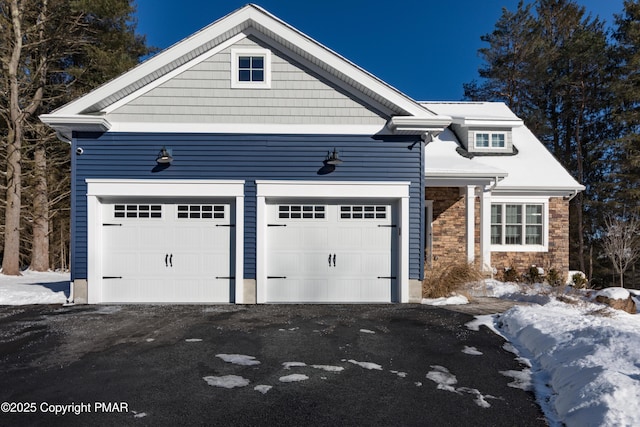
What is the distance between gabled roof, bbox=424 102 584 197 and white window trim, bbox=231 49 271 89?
4865 mm

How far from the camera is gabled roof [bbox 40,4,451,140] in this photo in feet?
23.8

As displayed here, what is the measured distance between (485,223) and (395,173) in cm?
524

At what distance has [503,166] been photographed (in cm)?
1235

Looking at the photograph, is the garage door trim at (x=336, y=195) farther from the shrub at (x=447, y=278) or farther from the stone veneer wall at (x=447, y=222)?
the stone veneer wall at (x=447, y=222)

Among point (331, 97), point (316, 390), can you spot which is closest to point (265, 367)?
point (316, 390)

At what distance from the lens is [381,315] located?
21.4 feet

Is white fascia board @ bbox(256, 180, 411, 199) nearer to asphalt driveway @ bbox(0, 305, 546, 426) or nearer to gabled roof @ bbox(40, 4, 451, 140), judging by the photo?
gabled roof @ bbox(40, 4, 451, 140)

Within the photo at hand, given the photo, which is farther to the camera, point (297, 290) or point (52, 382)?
point (297, 290)

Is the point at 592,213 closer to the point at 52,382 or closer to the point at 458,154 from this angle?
the point at 458,154

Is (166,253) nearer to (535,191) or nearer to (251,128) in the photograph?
(251,128)

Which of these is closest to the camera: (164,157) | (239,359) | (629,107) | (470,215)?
(239,359)

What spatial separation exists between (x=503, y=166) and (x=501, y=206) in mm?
1394

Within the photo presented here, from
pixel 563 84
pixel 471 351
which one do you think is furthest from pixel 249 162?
pixel 563 84

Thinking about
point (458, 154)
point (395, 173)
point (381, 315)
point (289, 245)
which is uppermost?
point (458, 154)
